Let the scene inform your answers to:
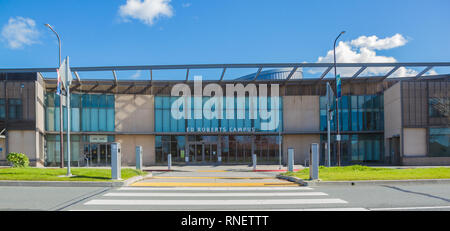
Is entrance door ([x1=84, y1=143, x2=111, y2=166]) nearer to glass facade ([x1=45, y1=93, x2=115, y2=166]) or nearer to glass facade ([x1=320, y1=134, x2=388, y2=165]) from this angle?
glass facade ([x1=45, y1=93, x2=115, y2=166])

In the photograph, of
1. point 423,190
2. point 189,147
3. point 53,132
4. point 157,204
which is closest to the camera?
point 157,204

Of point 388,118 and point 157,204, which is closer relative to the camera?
point 157,204

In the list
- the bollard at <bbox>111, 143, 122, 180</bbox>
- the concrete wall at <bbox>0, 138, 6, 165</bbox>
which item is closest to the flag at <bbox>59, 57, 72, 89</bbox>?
the bollard at <bbox>111, 143, 122, 180</bbox>

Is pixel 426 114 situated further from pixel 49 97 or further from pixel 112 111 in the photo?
pixel 49 97

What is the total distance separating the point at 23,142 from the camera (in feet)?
96.1

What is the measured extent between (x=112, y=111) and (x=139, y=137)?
12.3 ft

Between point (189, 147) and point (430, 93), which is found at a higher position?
point (430, 93)

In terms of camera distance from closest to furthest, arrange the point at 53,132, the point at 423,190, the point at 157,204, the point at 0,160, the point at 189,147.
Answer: the point at 157,204 < the point at 423,190 < the point at 0,160 < the point at 53,132 < the point at 189,147

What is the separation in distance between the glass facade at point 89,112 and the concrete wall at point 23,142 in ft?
10.1

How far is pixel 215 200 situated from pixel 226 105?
2433 cm

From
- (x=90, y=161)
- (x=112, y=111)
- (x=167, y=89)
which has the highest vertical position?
(x=167, y=89)

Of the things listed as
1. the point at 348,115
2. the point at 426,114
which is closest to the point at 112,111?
the point at 348,115

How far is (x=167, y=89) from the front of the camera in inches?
1332

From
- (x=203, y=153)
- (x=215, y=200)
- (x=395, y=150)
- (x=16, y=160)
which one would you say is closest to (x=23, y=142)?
(x=16, y=160)
